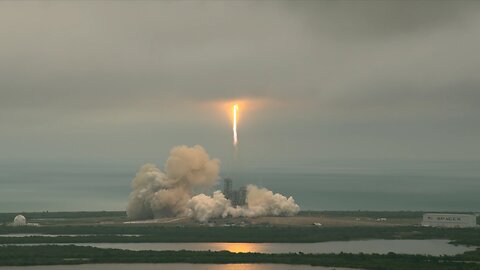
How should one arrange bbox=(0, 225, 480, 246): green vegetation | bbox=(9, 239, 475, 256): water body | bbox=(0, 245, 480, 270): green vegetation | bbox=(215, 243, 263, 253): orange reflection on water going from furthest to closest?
1. bbox=(0, 225, 480, 246): green vegetation
2. bbox=(215, 243, 263, 253): orange reflection on water
3. bbox=(9, 239, 475, 256): water body
4. bbox=(0, 245, 480, 270): green vegetation

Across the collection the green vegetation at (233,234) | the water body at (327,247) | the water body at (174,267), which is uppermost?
the green vegetation at (233,234)

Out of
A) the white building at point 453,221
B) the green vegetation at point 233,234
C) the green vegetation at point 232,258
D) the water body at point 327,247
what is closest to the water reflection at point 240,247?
the water body at point 327,247

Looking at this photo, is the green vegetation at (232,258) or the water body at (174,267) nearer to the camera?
the water body at (174,267)

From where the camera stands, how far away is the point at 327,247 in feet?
380

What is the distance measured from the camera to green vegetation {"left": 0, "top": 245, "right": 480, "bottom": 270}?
97375 mm

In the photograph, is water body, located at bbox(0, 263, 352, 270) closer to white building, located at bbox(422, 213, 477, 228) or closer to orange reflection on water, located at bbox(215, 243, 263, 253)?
orange reflection on water, located at bbox(215, 243, 263, 253)

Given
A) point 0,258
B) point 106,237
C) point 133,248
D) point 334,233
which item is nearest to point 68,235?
point 106,237

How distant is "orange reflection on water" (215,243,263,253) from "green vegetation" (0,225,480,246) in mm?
3693

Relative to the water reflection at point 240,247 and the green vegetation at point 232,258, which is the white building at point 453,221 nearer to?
the green vegetation at point 232,258

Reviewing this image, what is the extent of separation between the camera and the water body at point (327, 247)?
362 feet

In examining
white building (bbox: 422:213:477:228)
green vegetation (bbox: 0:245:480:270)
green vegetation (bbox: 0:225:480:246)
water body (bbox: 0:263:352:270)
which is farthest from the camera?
white building (bbox: 422:213:477:228)

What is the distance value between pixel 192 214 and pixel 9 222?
32699mm

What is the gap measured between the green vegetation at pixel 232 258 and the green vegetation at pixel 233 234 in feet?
49.1

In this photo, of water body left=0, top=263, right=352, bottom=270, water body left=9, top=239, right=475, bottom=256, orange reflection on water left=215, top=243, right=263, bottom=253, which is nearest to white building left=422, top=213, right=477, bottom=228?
water body left=9, top=239, right=475, bottom=256
